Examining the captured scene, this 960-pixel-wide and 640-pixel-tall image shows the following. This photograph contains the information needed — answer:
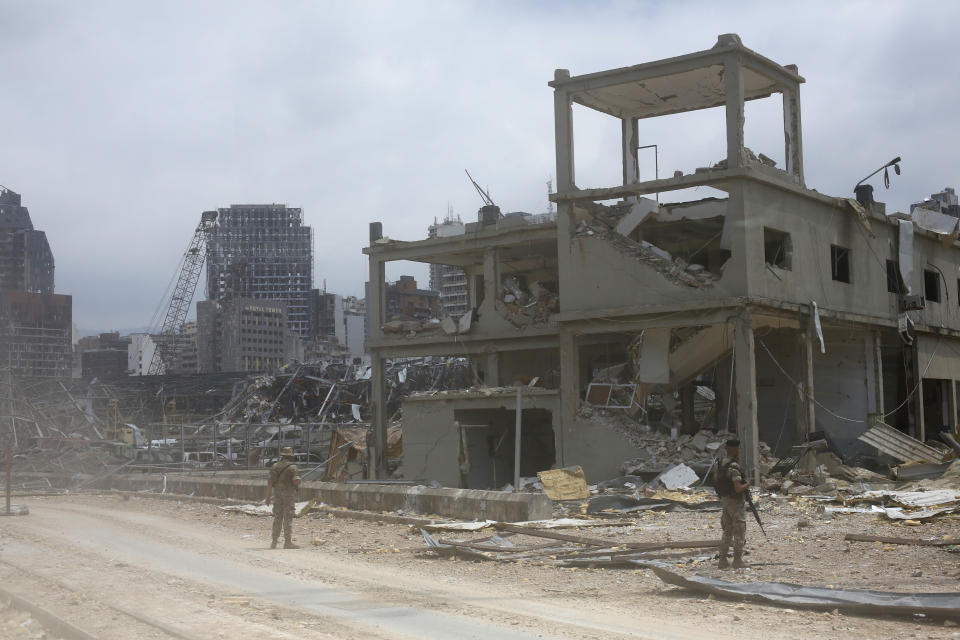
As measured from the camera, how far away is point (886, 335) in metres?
33.8

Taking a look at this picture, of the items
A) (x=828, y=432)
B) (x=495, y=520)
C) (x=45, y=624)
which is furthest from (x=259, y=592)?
(x=828, y=432)

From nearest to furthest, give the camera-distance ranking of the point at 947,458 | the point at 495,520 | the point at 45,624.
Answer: the point at 45,624
the point at 495,520
the point at 947,458

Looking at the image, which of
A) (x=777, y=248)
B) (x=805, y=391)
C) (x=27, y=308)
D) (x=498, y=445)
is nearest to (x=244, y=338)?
(x=27, y=308)

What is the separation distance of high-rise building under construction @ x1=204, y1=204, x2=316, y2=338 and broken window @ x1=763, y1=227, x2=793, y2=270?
148750 mm

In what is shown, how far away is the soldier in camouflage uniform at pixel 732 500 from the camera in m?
12.3

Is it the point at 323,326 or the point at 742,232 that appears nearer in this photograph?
the point at 742,232

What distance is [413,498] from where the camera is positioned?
21016mm

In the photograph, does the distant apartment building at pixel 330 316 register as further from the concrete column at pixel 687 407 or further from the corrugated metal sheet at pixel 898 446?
the corrugated metal sheet at pixel 898 446

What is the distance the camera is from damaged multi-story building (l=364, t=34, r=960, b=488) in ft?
89.2

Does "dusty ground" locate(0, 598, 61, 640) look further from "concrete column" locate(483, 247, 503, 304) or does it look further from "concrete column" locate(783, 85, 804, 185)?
"concrete column" locate(483, 247, 503, 304)

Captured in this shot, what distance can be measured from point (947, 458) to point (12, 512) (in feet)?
72.6

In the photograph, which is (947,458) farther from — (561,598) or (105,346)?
(105,346)

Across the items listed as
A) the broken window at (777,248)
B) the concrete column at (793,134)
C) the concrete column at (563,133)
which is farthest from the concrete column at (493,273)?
the concrete column at (793,134)

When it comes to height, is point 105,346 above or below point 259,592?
above
